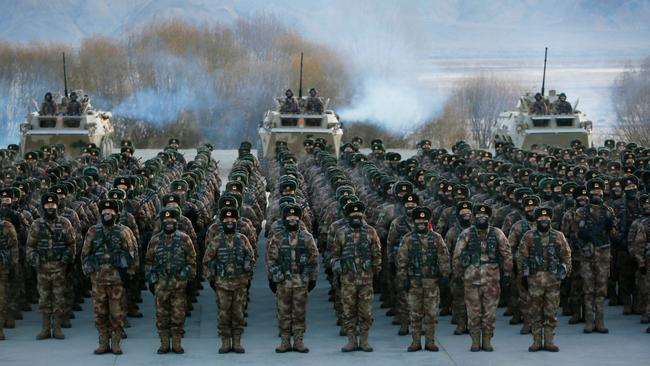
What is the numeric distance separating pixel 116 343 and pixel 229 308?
1.24 meters

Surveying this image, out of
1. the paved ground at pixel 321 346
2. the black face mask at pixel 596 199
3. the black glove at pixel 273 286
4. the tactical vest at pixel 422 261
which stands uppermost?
the black face mask at pixel 596 199

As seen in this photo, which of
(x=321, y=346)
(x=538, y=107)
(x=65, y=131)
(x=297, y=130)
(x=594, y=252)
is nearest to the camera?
(x=321, y=346)

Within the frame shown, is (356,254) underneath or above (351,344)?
above

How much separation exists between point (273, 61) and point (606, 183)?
144 feet

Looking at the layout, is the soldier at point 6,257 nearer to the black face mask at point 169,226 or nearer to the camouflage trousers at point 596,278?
the black face mask at point 169,226

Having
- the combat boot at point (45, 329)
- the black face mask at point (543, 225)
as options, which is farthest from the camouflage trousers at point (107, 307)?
the black face mask at point (543, 225)

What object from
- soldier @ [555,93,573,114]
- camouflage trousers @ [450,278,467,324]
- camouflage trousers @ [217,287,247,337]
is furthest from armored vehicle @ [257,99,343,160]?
camouflage trousers @ [217,287,247,337]

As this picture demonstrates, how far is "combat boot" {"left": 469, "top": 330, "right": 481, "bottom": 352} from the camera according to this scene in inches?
693

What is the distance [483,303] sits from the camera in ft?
57.6

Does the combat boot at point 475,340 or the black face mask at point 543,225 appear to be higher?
the black face mask at point 543,225

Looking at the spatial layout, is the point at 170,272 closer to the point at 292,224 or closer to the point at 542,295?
the point at 292,224

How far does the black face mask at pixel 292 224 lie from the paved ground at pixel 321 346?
4.31 ft

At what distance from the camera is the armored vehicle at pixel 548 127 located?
37500 millimetres

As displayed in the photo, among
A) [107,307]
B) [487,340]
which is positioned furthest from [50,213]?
[487,340]
